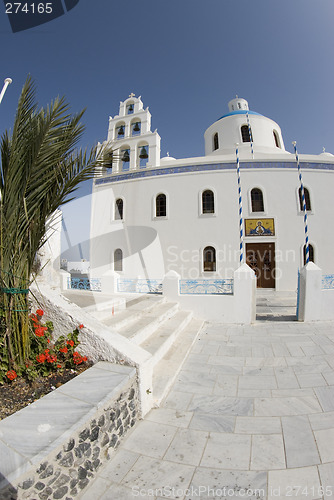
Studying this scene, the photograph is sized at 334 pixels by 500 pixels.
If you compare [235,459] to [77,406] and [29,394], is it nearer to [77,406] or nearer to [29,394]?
[77,406]

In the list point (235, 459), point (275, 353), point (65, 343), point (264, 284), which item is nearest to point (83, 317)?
point (65, 343)

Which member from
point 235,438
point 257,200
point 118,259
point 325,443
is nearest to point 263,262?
point 257,200

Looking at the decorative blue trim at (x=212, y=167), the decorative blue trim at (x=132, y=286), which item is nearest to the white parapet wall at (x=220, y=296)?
the decorative blue trim at (x=132, y=286)

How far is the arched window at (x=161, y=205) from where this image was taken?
1278cm

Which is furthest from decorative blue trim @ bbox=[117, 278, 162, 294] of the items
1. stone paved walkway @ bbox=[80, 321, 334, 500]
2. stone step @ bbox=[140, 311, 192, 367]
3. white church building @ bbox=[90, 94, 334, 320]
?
stone paved walkway @ bbox=[80, 321, 334, 500]

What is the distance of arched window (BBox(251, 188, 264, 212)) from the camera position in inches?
468

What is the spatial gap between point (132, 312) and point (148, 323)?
555mm

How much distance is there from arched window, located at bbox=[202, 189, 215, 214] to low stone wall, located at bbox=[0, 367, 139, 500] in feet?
35.0

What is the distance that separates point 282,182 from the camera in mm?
11867

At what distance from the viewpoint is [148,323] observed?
4527 millimetres

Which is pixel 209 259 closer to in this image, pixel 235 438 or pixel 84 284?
pixel 84 284

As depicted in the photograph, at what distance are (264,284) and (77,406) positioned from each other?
431 inches

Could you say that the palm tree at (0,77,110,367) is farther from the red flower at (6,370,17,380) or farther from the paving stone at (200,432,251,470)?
the paving stone at (200,432,251,470)

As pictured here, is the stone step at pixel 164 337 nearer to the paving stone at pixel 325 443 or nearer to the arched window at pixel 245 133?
the paving stone at pixel 325 443
